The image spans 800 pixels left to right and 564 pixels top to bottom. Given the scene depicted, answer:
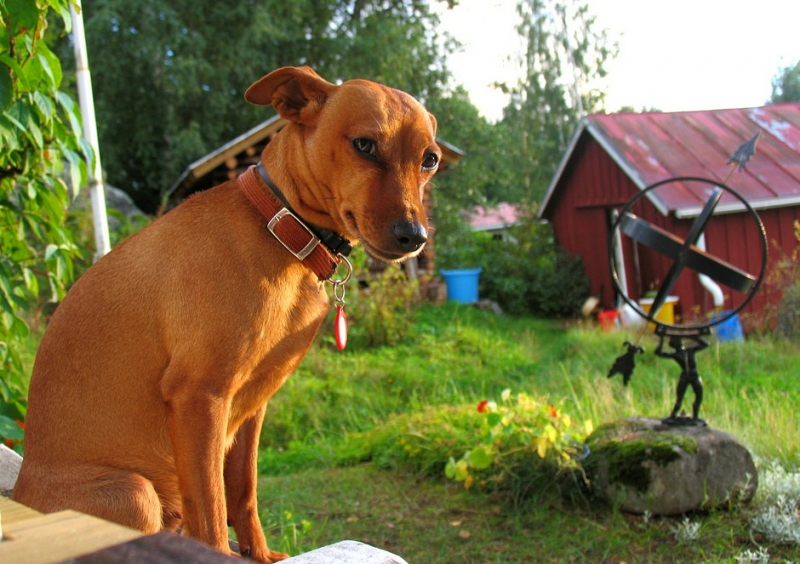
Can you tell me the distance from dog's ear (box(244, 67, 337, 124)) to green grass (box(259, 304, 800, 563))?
218cm

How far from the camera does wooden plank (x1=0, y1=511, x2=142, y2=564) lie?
896 millimetres

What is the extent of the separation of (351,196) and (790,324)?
9.36 m

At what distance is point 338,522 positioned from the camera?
4191mm

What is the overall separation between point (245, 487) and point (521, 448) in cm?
240

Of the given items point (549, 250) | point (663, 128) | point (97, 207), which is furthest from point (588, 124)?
point (97, 207)

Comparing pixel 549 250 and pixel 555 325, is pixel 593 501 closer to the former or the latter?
pixel 555 325

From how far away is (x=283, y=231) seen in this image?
6.69 feet

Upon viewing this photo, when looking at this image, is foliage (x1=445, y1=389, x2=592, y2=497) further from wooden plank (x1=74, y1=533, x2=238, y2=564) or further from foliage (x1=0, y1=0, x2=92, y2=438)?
wooden plank (x1=74, y1=533, x2=238, y2=564)

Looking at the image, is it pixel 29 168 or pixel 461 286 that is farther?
pixel 461 286

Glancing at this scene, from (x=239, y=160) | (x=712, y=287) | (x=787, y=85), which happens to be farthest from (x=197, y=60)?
(x=787, y=85)

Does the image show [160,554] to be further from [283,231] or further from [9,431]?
[9,431]

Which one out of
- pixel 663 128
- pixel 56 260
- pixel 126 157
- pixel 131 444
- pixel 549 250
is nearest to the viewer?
pixel 131 444

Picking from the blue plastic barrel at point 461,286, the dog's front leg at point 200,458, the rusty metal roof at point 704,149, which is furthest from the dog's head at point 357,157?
the blue plastic barrel at point 461,286

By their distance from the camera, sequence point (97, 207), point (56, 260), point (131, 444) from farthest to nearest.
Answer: point (97, 207)
point (56, 260)
point (131, 444)
